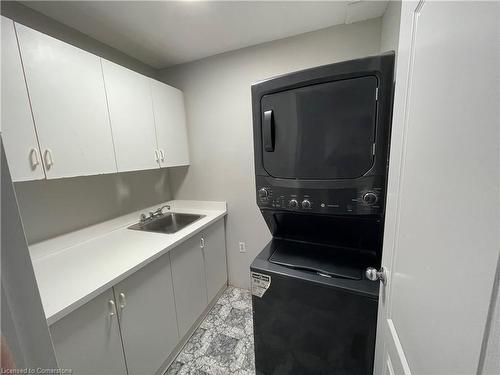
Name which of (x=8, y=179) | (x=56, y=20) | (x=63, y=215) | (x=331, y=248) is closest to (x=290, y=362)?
(x=331, y=248)

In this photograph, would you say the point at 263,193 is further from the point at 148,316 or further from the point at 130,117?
the point at 130,117

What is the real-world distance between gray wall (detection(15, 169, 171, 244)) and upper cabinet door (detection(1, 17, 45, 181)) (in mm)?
383

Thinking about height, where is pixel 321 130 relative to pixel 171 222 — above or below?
above

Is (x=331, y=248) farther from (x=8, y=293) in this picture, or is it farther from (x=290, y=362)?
(x=8, y=293)

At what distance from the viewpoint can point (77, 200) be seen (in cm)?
158

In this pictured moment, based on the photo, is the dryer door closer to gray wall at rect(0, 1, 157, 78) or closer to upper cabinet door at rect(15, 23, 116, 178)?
upper cabinet door at rect(15, 23, 116, 178)

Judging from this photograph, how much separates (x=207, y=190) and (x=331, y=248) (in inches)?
58.6

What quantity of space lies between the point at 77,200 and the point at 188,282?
1.08 metres

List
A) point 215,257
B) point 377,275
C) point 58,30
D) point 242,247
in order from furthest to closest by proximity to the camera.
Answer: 1. point 242,247
2. point 215,257
3. point 58,30
4. point 377,275

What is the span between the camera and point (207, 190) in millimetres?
2316

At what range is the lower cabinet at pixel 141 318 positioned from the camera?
→ 95cm

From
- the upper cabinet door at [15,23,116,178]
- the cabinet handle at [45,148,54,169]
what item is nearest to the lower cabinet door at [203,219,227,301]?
the upper cabinet door at [15,23,116,178]

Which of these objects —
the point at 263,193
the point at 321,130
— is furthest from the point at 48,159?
the point at 321,130

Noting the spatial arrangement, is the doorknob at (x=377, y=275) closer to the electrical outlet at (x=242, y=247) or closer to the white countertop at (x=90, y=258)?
the white countertop at (x=90, y=258)
